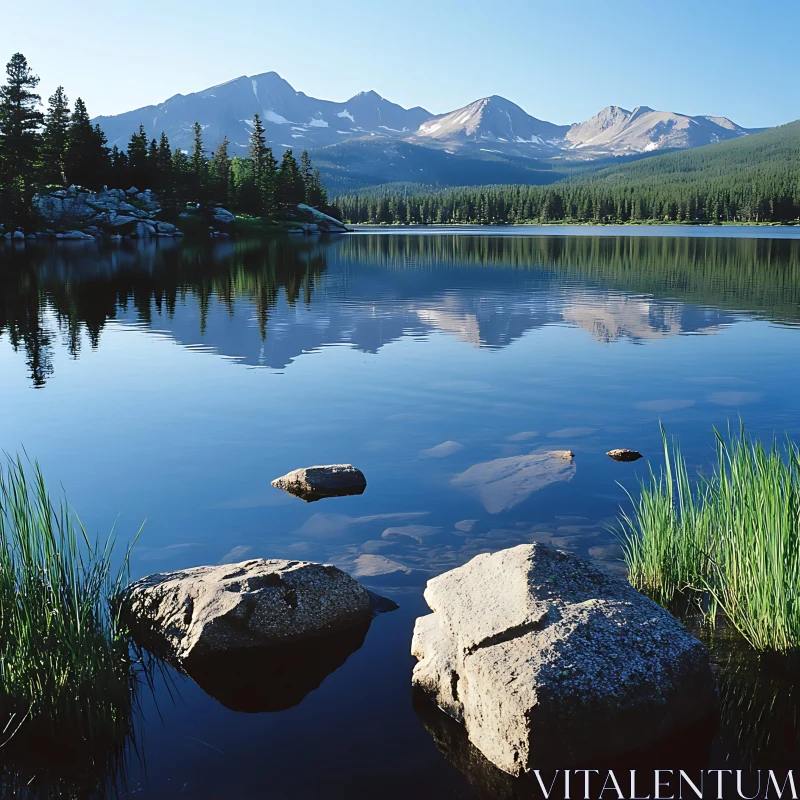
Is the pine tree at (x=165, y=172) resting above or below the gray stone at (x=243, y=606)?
above

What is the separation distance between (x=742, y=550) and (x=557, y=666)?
2422mm

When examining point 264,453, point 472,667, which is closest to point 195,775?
point 472,667

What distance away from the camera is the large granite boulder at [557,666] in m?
6.07

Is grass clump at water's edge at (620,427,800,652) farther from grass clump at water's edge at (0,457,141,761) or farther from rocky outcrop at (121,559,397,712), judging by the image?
grass clump at water's edge at (0,457,141,761)

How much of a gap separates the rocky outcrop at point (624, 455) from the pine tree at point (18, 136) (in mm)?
83555

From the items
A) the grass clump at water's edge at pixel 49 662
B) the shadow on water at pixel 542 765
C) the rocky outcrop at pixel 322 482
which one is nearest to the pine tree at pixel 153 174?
the rocky outcrop at pixel 322 482

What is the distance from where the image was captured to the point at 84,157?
333ft

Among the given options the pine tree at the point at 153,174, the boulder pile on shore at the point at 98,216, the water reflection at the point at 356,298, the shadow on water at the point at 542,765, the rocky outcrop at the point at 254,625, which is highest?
the pine tree at the point at 153,174

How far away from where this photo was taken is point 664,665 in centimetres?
651

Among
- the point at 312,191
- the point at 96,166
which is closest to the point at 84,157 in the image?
the point at 96,166

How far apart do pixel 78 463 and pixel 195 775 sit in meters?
8.95

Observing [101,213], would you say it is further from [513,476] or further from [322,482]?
[513,476]

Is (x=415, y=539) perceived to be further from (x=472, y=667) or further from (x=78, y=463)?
(x=78, y=463)

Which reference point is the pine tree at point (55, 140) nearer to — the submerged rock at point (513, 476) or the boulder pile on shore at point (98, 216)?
the boulder pile on shore at point (98, 216)
